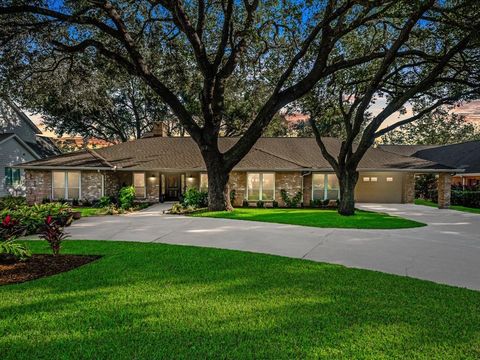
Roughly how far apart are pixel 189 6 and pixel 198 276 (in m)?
12.3

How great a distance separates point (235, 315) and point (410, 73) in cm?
1526

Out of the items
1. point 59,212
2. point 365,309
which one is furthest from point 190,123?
point 365,309

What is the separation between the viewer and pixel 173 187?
72.2 ft

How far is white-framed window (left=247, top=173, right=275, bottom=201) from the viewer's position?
775 inches

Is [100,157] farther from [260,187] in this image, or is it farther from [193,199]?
[260,187]

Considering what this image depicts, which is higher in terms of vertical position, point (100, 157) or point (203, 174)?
point (100, 157)

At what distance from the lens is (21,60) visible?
40.8 feet

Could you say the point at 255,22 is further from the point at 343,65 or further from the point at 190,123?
the point at 190,123

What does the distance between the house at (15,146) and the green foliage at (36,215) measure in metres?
11.2

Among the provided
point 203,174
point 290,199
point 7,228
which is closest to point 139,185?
point 203,174

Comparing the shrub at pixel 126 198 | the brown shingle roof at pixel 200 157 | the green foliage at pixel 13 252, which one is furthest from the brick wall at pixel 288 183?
the green foliage at pixel 13 252

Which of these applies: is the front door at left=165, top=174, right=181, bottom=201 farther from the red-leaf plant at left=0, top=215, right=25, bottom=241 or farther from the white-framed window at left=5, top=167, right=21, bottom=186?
the red-leaf plant at left=0, top=215, right=25, bottom=241

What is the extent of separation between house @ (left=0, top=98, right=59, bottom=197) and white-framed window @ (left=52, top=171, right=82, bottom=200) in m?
2.91

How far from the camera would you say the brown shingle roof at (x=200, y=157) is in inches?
761
